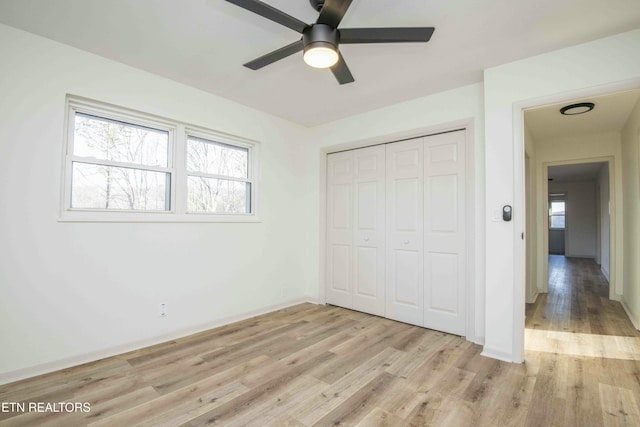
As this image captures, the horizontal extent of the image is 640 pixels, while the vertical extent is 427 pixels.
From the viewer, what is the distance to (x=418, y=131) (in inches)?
131

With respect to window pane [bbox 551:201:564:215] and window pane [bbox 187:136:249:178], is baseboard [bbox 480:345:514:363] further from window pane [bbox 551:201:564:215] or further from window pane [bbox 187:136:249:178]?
window pane [bbox 551:201:564:215]

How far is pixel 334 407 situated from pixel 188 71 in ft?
10.0

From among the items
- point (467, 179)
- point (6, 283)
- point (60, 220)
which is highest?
point (467, 179)

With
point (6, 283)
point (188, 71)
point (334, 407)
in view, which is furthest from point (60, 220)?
point (334, 407)

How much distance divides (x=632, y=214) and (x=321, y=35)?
442cm

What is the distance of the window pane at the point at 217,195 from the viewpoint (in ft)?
10.8

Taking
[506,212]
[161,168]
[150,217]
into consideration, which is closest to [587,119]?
[506,212]

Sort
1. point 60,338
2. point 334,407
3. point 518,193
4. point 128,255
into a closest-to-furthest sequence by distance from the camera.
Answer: point 334,407
point 60,338
point 518,193
point 128,255

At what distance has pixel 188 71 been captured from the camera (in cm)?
282

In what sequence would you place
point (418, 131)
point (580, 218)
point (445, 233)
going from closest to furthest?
point (445, 233), point (418, 131), point (580, 218)

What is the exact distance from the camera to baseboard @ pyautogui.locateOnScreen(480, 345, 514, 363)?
250 centimetres

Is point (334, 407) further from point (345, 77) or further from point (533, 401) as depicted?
point (345, 77)

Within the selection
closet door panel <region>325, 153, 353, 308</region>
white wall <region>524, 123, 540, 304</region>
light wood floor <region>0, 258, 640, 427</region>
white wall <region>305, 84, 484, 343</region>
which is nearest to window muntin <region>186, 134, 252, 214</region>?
white wall <region>305, 84, 484, 343</region>

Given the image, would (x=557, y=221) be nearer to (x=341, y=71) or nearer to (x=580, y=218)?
(x=580, y=218)
